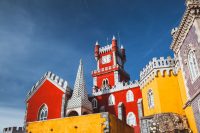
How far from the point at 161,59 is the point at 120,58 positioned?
19717 millimetres

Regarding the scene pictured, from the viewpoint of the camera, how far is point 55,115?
1099 inches

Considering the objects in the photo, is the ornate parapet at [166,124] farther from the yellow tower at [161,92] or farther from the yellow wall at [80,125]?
the yellow wall at [80,125]

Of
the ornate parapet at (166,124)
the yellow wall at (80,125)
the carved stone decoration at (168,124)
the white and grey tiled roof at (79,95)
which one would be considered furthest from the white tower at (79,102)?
the carved stone decoration at (168,124)

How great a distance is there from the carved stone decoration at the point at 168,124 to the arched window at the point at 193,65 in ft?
11.4

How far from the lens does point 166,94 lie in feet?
68.2

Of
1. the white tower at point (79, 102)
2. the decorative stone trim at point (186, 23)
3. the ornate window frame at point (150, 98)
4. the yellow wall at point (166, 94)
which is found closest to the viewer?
the decorative stone trim at point (186, 23)

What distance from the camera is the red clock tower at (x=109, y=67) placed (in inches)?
1436

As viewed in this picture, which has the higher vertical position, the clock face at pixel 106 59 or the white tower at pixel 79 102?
the clock face at pixel 106 59

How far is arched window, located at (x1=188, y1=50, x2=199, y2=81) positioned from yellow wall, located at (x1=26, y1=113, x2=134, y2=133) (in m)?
6.91

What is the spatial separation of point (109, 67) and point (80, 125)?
2050cm

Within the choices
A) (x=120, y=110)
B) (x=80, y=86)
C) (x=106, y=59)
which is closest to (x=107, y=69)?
(x=106, y=59)

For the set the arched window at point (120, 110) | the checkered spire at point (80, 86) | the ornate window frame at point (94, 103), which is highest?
the checkered spire at point (80, 86)

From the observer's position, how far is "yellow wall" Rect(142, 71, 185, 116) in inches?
789

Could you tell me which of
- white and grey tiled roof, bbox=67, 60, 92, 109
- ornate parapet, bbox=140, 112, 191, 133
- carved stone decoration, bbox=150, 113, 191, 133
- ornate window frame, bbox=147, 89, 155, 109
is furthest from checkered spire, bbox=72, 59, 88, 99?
carved stone decoration, bbox=150, 113, 191, 133
